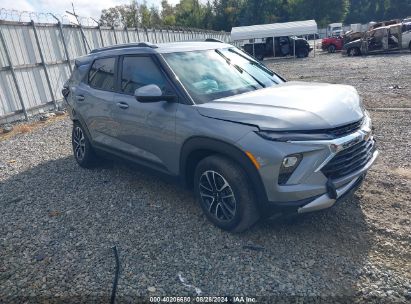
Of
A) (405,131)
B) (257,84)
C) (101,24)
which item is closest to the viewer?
(257,84)

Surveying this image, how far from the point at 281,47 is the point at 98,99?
25773mm

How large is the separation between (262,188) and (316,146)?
0.57 metres

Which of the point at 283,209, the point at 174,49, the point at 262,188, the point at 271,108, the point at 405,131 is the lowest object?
the point at 405,131

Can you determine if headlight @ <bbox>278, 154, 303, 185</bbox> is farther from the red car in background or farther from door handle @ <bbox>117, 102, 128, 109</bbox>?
the red car in background

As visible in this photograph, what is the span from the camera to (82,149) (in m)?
5.58

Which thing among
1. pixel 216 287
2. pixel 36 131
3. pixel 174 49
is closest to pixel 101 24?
pixel 36 131

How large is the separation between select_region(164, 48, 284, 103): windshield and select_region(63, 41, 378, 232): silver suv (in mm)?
13

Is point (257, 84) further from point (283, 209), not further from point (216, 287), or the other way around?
point (216, 287)

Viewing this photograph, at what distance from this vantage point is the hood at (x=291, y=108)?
2.90 metres

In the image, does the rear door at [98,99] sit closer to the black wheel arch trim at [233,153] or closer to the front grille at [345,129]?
the black wheel arch trim at [233,153]

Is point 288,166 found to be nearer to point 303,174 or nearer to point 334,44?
point 303,174

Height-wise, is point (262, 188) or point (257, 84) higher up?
point (257, 84)

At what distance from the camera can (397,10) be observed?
6925cm

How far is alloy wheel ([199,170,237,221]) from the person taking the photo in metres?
3.31
